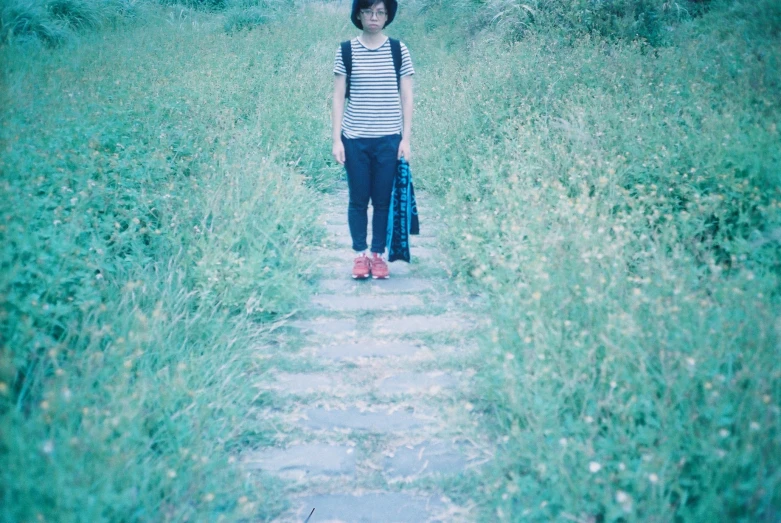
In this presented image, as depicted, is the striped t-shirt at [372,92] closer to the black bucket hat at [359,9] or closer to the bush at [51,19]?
the black bucket hat at [359,9]

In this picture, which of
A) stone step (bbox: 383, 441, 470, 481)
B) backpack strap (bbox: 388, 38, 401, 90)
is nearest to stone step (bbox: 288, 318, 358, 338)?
stone step (bbox: 383, 441, 470, 481)

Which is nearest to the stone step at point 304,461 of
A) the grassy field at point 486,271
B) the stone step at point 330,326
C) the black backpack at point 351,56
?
the grassy field at point 486,271

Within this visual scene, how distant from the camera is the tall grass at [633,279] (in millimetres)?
2045

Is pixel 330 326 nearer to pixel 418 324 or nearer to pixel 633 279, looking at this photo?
pixel 418 324

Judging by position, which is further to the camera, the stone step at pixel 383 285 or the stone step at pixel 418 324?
the stone step at pixel 383 285

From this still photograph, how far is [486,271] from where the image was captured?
3.86 metres

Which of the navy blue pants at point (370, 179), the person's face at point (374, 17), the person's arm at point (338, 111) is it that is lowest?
the navy blue pants at point (370, 179)

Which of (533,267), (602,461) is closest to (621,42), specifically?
(533,267)

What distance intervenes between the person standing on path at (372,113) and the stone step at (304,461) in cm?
206

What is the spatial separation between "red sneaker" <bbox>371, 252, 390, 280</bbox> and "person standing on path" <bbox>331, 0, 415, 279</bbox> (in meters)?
0.25

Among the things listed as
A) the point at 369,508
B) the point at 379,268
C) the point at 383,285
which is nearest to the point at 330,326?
the point at 383,285

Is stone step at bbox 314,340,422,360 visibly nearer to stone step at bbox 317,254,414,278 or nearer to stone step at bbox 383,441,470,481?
stone step at bbox 383,441,470,481

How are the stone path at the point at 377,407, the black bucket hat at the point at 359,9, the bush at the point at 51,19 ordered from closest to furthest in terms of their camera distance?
the stone path at the point at 377,407 → the black bucket hat at the point at 359,9 → the bush at the point at 51,19

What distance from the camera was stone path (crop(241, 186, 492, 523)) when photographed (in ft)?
7.85
